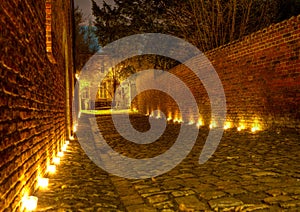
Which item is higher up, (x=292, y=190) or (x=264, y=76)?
(x=264, y=76)

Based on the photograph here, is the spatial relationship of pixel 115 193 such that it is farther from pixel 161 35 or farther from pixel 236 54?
pixel 161 35

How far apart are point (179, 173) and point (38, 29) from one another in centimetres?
310

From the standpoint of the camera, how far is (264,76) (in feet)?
29.7

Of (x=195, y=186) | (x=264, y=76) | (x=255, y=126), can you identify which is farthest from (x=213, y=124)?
(x=195, y=186)

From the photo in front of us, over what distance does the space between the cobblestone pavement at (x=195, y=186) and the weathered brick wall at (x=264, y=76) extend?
2.43 metres

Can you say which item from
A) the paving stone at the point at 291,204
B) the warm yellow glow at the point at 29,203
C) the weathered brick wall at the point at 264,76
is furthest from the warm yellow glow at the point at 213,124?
the warm yellow glow at the point at 29,203

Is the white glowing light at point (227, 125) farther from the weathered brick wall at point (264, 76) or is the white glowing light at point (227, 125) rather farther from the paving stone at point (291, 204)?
the paving stone at point (291, 204)

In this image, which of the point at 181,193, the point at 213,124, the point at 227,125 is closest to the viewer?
the point at 181,193

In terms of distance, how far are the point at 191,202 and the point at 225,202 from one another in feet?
1.21

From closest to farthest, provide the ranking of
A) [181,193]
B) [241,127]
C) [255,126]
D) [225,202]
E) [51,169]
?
[225,202] < [181,193] < [51,169] < [255,126] < [241,127]

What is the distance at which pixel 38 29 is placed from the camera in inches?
181

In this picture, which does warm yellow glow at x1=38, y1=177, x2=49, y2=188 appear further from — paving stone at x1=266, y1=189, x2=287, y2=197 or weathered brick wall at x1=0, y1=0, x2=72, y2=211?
paving stone at x1=266, y1=189, x2=287, y2=197

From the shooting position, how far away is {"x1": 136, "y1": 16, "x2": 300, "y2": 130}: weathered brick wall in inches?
313

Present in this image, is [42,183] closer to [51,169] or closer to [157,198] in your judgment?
[51,169]
